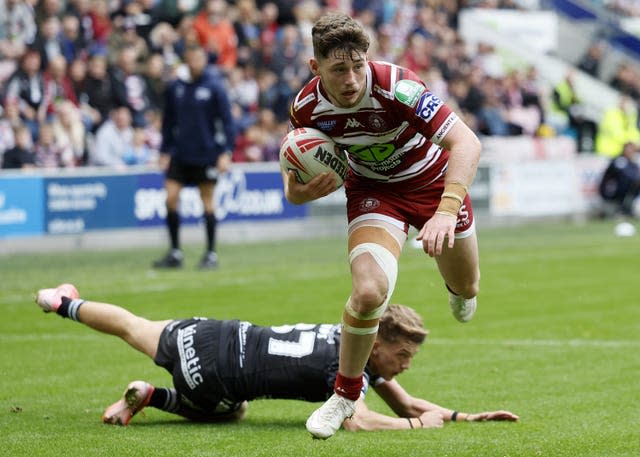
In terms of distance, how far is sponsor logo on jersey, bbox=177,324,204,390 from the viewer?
669cm

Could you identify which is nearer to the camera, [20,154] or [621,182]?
[20,154]

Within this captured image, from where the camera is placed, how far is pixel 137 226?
1739cm

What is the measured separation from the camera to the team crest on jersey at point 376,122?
21.0ft

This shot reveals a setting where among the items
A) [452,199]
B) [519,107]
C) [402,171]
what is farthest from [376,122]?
[519,107]

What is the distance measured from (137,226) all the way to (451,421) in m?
11.0

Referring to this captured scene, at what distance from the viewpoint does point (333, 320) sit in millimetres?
10594

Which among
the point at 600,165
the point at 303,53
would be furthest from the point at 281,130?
the point at 600,165

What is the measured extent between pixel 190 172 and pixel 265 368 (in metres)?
8.28

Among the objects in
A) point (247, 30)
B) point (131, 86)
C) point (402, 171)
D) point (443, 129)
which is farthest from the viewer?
point (247, 30)

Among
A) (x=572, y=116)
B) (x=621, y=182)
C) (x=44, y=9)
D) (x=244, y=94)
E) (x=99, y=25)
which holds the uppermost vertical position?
(x=44, y=9)

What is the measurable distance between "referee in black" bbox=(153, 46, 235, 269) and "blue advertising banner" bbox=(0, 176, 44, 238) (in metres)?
2.21

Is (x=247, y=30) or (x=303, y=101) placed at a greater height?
(x=303, y=101)

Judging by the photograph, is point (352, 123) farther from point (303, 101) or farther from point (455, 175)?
point (455, 175)

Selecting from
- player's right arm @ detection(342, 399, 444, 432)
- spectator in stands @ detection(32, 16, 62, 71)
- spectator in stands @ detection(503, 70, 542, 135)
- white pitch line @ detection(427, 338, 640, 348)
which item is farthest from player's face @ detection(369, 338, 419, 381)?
spectator in stands @ detection(503, 70, 542, 135)
